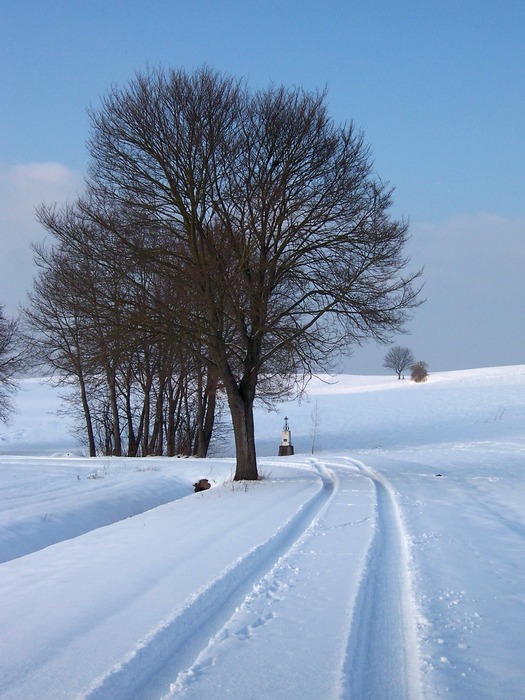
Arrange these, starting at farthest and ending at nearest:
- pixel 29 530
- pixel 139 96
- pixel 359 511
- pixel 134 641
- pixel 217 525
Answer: pixel 139 96 < pixel 29 530 < pixel 359 511 < pixel 217 525 < pixel 134 641

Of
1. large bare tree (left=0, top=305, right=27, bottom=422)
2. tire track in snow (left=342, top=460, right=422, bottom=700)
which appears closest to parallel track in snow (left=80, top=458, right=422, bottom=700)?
tire track in snow (left=342, top=460, right=422, bottom=700)

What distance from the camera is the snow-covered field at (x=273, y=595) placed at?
14.1ft

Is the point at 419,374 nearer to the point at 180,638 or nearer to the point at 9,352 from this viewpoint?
the point at 9,352

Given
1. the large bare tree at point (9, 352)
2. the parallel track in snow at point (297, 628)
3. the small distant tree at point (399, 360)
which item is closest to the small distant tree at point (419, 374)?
the small distant tree at point (399, 360)

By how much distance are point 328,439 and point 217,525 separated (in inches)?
1174

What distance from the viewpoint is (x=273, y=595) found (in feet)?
20.0

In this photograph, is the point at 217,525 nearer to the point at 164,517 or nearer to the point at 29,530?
the point at 164,517

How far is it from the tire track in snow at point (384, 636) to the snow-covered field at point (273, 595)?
2 cm

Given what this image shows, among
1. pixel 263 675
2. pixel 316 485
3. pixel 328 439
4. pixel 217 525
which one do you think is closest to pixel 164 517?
pixel 217 525

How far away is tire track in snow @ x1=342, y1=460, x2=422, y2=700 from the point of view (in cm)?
418

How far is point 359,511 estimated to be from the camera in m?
10.9

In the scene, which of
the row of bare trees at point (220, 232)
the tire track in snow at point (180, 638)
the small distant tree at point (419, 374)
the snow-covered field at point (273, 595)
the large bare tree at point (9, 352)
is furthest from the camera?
the small distant tree at point (419, 374)

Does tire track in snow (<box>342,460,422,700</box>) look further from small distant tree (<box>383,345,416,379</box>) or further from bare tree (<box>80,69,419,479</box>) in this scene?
small distant tree (<box>383,345,416,379</box>)

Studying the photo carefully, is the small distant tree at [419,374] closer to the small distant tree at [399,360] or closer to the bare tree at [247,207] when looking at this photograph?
the small distant tree at [399,360]
